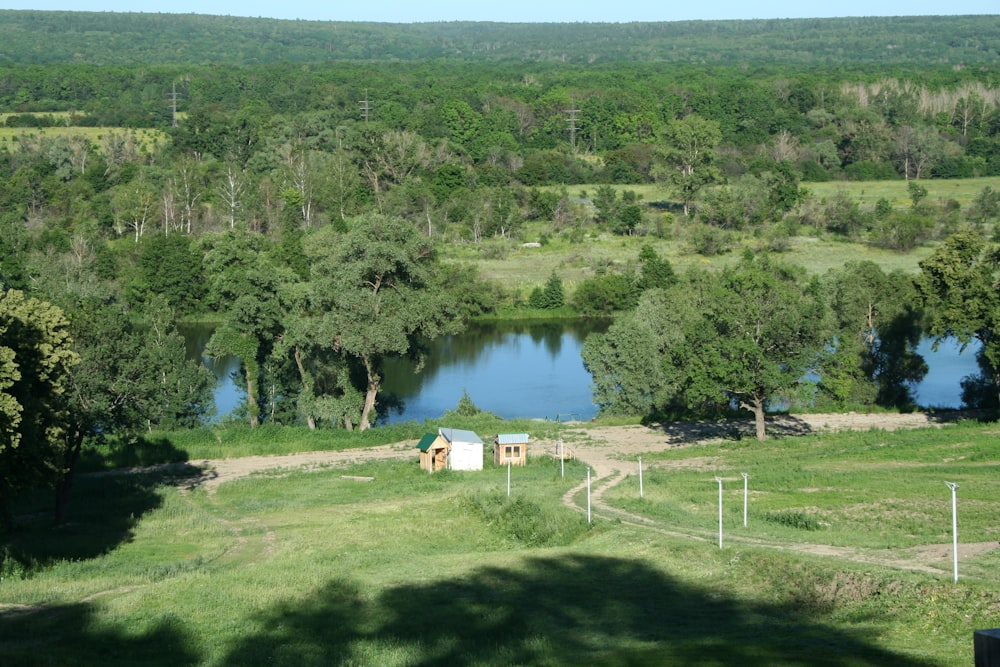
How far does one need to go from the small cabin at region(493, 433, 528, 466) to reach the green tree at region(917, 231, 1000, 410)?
55.7 ft

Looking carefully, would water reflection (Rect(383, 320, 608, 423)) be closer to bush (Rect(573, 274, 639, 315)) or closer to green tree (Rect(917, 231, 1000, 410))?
bush (Rect(573, 274, 639, 315))

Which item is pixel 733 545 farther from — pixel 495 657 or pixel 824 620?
pixel 495 657

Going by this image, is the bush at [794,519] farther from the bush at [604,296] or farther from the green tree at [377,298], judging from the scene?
the bush at [604,296]

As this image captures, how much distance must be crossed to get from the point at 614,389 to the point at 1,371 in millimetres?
33123

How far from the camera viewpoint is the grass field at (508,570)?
1914 centimetres

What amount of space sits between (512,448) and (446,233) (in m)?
68.6

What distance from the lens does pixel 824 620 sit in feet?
63.9

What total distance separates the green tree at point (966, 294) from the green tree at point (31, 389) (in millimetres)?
32377

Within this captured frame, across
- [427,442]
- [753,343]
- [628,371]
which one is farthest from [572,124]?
[427,442]

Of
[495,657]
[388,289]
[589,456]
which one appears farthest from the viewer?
[388,289]

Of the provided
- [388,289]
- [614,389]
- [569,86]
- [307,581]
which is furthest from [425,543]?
[569,86]

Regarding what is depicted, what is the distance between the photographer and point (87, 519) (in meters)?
34.7

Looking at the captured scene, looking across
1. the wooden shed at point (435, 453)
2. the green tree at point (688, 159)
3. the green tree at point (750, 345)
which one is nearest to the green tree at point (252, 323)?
the wooden shed at point (435, 453)

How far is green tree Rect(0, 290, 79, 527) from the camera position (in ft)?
86.7
